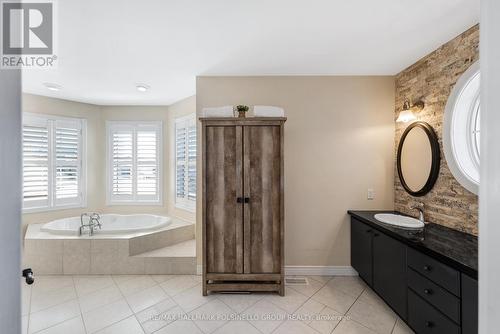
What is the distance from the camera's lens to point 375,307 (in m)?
2.18

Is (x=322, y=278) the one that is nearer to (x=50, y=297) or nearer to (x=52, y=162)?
(x=50, y=297)

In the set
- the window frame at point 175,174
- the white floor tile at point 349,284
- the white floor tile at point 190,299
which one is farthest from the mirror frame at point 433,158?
the window frame at point 175,174

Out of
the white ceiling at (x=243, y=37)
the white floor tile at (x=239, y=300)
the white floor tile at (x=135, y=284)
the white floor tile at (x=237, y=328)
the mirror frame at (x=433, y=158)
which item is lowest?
the white floor tile at (x=237, y=328)

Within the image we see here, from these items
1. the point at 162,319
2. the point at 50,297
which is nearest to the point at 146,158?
the point at 50,297

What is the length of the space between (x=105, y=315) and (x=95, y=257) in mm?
951

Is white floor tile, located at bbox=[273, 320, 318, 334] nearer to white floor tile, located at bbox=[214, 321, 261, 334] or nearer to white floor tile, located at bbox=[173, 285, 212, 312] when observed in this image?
white floor tile, located at bbox=[214, 321, 261, 334]

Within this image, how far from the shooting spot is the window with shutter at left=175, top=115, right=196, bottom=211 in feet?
12.5

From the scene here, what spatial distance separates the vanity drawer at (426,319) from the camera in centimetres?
147

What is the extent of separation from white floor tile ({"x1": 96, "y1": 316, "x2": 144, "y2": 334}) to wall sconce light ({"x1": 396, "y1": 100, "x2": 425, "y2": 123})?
3.38 meters

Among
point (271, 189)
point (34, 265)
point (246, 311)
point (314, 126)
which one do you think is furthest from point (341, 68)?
point (34, 265)

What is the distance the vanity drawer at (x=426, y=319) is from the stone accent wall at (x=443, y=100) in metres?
0.77

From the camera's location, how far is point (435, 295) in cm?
157

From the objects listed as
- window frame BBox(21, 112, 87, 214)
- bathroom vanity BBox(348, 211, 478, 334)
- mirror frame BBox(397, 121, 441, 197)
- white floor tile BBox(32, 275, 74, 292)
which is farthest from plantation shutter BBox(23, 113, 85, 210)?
mirror frame BBox(397, 121, 441, 197)

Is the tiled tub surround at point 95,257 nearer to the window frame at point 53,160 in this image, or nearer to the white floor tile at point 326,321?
the window frame at point 53,160
